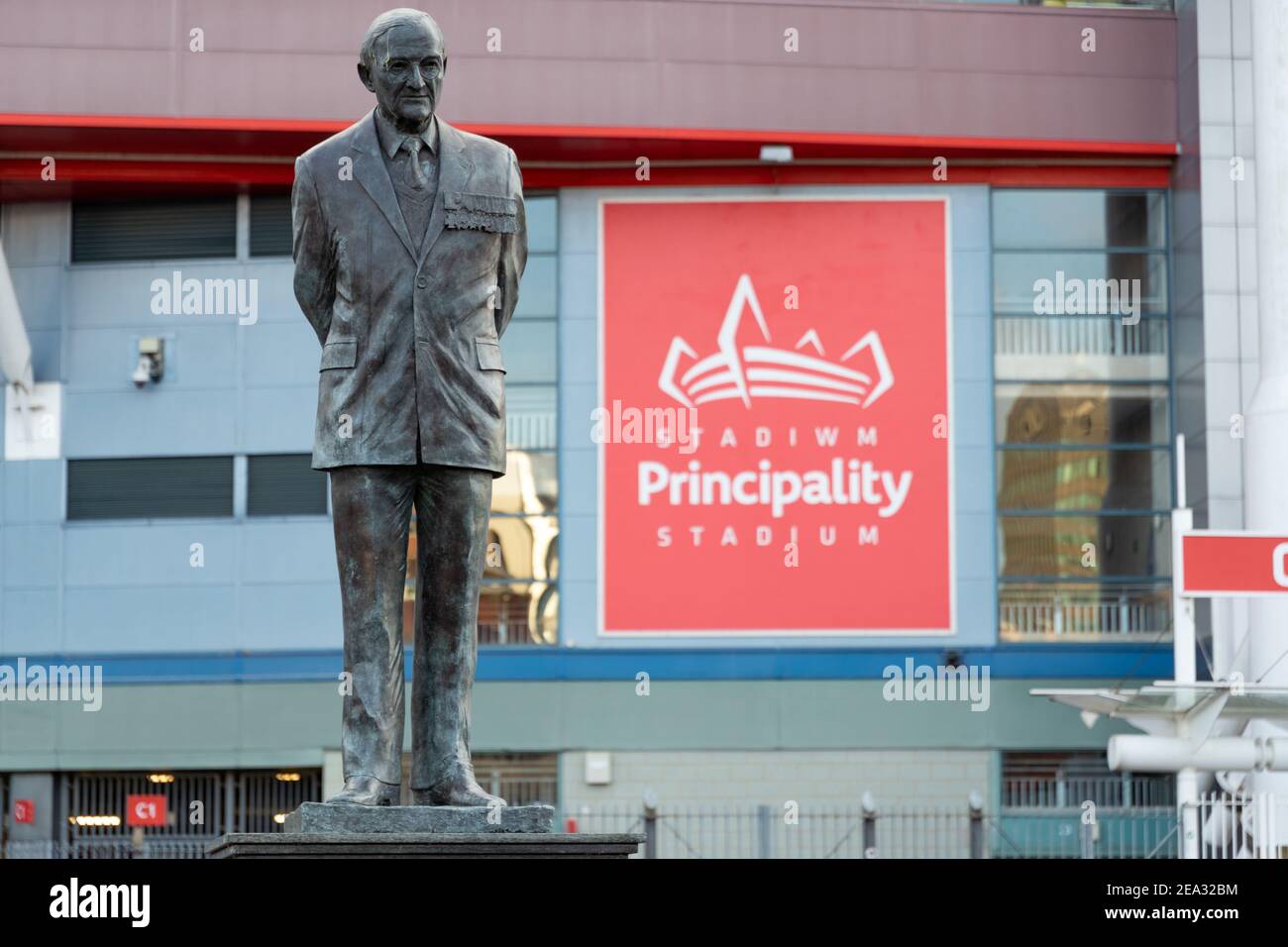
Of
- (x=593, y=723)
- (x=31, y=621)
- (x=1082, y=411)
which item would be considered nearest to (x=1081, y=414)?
(x=1082, y=411)

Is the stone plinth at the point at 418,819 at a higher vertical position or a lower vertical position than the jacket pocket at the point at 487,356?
lower

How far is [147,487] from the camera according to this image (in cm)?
3612

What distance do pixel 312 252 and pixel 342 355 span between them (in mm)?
518

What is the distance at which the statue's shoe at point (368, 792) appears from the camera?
→ 9.48 meters

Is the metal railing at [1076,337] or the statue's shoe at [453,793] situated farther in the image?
the metal railing at [1076,337]

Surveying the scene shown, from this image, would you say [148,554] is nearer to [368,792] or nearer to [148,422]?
[148,422]

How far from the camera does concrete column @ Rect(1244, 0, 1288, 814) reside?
32.5m

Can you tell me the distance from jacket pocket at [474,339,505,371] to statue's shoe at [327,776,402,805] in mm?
1890

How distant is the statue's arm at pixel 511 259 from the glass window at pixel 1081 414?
25.8 metres

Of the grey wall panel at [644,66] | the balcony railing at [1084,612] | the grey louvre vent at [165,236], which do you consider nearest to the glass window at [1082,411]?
the balcony railing at [1084,612]

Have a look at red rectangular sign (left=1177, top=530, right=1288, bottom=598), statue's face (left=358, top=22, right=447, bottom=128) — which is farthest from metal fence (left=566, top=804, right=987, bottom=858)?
statue's face (left=358, top=22, right=447, bottom=128)

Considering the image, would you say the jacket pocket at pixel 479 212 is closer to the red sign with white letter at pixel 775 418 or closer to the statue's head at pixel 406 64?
the statue's head at pixel 406 64

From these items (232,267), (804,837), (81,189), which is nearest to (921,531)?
(804,837)

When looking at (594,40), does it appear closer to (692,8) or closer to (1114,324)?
(692,8)
